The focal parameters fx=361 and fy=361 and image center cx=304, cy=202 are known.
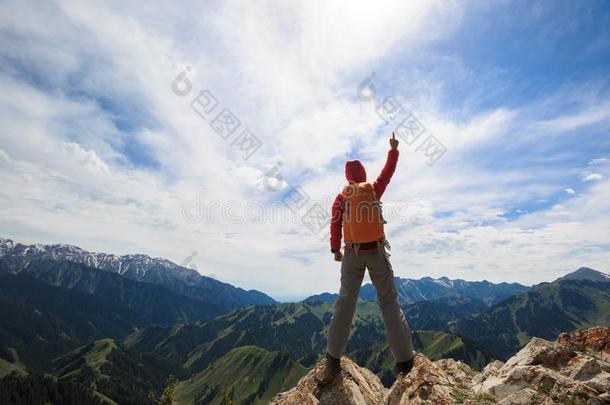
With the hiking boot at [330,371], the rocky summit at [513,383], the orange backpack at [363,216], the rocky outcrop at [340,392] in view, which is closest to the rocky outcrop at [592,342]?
the rocky summit at [513,383]

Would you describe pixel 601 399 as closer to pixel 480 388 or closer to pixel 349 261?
pixel 480 388

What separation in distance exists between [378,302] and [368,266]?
39.4 inches

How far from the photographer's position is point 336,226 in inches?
426

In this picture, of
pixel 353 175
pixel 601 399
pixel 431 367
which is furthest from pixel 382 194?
pixel 601 399

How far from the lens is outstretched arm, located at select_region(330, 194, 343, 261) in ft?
35.1

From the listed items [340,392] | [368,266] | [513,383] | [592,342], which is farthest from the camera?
[592,342]

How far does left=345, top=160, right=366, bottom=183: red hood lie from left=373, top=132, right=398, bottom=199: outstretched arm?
593mm

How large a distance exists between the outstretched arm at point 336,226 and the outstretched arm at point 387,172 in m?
1.14

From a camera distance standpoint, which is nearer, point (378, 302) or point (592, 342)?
point (378, 302)

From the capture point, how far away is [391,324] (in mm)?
9547

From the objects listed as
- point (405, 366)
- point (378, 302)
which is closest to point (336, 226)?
point (378, 302)

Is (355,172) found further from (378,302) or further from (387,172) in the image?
(378,302)

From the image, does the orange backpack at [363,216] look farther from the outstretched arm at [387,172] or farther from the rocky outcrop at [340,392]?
the rocky outcrop at [340,392]

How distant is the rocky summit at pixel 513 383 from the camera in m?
7.40
